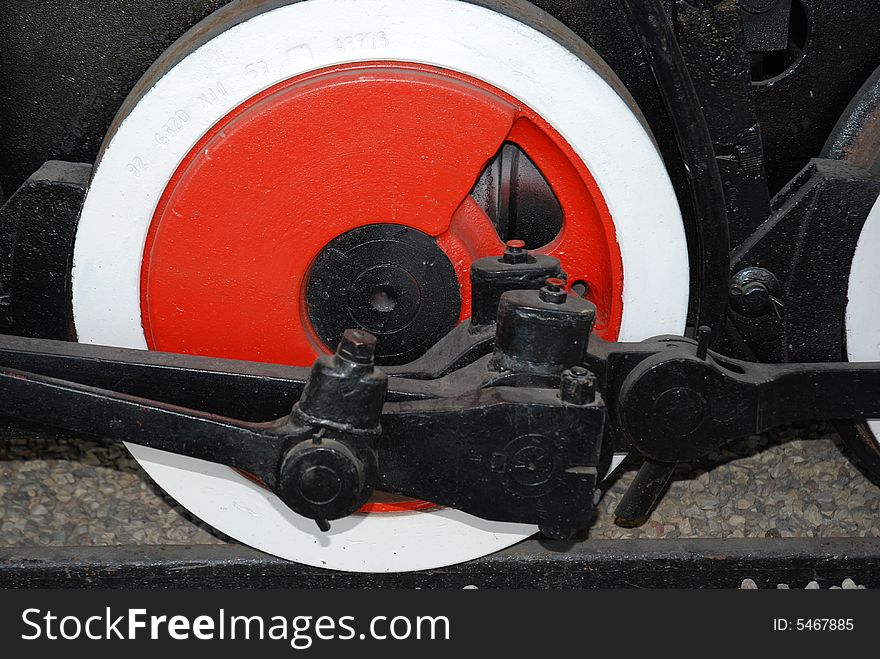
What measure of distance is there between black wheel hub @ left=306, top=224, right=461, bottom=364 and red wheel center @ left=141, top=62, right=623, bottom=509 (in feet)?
0.07

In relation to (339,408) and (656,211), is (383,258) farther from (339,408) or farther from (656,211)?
(656,211)

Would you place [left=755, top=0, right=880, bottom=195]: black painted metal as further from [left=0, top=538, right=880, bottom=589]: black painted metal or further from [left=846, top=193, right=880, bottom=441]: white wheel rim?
[left=0, top=538, right=880, bottom=589]: black painted metal

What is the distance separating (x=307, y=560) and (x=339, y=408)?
1.35 feet

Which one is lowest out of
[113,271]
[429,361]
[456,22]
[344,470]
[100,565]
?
[100,565]

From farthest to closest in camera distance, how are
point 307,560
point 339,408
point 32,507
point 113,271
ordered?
point 32,507, point 307,560, point 113,271, point 339,408

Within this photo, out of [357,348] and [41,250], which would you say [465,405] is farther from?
[41,250]

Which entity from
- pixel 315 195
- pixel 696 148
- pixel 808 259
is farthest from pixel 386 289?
pixel 808 259

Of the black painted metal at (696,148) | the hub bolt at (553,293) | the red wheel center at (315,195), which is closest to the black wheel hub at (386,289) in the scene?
the red wheel center at (315,195)

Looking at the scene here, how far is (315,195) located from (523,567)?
680mm

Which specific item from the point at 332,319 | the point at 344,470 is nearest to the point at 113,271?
the point at 332,319

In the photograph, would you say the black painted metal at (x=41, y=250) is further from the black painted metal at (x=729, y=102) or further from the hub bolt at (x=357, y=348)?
the black painted metal at (x=729, y=102)

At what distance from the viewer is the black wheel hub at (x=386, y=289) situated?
1.27m

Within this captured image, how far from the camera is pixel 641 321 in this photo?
133 cm

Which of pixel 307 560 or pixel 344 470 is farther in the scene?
pixel 307 560
